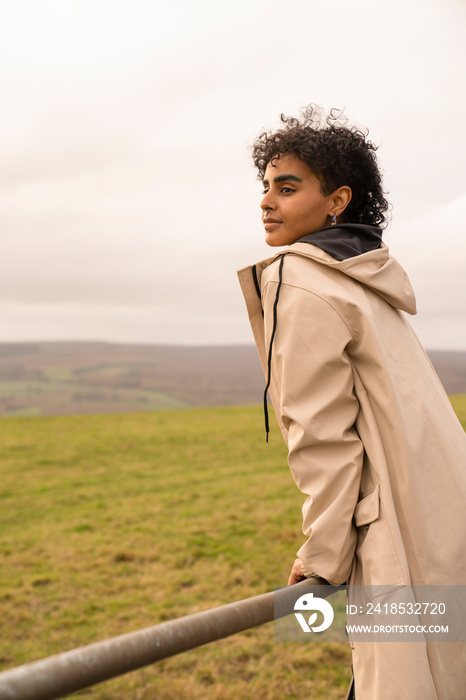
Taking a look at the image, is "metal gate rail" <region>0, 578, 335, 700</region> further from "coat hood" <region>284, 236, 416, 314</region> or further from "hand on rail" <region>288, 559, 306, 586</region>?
"coat hood" <region>284, 236, 416, 314</region>

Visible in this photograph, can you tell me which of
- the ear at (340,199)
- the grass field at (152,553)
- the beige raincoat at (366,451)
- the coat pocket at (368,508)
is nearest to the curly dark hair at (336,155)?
the ear at (340,199)

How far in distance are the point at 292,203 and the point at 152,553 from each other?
25.6 ft

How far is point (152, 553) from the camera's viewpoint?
851cm

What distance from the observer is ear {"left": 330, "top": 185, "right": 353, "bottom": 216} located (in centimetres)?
190

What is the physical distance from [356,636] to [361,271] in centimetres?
99

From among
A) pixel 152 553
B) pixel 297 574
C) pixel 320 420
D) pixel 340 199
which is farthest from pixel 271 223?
pixel 152 553

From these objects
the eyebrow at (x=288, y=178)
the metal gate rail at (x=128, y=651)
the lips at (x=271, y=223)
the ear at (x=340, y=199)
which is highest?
the eyebrow at (x=288, y=178)

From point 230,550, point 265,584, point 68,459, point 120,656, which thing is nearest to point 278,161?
point 120,656

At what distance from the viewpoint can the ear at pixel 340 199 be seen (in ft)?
6.23

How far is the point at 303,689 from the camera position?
4523 mm

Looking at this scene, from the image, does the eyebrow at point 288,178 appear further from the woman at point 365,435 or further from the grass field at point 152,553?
the grass field at point 152,553

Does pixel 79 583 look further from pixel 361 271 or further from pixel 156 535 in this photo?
pixel 361 271

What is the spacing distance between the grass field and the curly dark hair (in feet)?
13.4

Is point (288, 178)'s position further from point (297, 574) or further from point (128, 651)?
point (128, 651)
